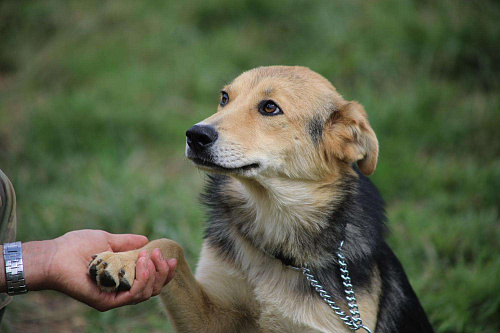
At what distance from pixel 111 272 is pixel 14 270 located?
413mm

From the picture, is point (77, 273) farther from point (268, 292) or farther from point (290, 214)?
point (290, 214)

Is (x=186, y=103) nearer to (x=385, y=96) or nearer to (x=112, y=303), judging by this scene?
(x=385, y=96)

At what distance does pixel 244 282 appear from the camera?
275 cm

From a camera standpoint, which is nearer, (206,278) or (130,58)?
(206,278)

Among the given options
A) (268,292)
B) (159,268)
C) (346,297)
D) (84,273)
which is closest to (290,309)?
(268,292)

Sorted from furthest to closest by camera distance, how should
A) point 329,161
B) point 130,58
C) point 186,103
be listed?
point 130,58 < point 186,103 < point 329,161

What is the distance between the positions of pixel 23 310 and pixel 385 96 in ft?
15.6

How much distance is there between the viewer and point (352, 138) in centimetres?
283

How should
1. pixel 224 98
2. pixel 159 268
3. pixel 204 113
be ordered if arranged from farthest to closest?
pixel 204 113 → pixel 224 98 → pixel 159 268

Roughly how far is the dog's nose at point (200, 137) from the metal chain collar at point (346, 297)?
0.89 metres

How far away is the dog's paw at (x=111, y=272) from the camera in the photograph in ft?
6.90

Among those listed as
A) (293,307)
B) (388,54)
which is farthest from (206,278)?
(388,54)

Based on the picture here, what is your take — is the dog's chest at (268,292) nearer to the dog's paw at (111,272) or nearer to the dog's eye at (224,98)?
the dog's paw at (111,272)

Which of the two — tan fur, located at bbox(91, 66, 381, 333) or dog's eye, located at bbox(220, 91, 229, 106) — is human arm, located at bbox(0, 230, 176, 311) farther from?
dog's eye, located at bbox(220, 91, 229, 106)
